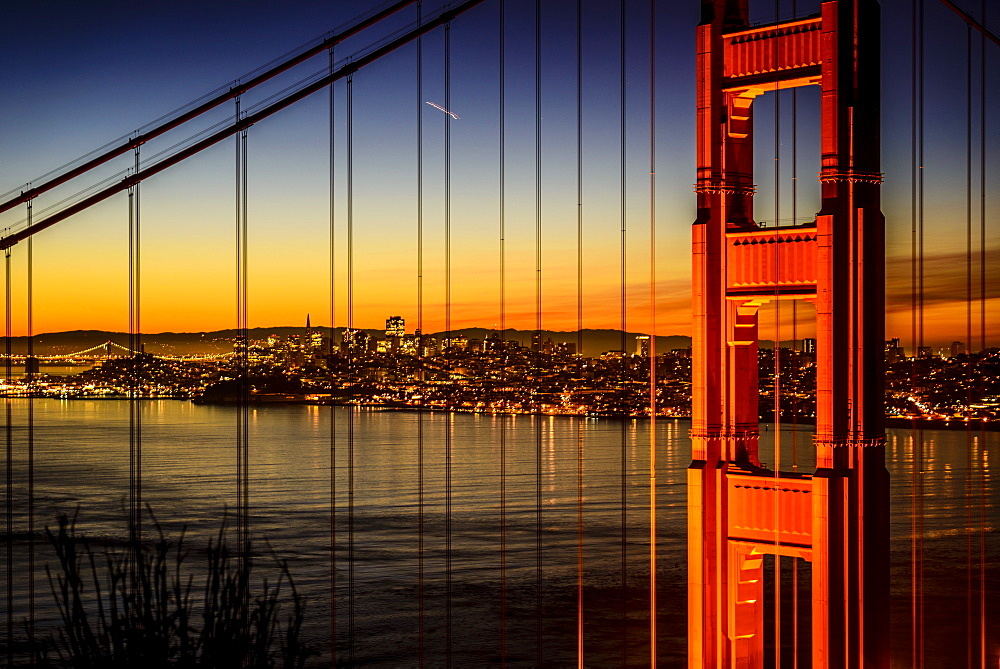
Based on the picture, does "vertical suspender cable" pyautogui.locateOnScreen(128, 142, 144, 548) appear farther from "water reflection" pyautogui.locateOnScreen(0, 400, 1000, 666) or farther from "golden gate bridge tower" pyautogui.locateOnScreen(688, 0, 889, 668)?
"golden gate bridge tower" pyautogui.locateOnScreen(688, 0, 889, 668)

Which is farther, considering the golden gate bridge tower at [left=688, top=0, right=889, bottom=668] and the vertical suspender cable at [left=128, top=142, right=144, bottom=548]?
the golden gate bridge tower at [left=688, top=0, right=889, bottom=668]

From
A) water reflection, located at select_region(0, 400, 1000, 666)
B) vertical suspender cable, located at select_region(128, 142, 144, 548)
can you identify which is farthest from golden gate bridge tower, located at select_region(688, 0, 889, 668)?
vertical suspender cable, located at select_region(128, 142, 144, 548)

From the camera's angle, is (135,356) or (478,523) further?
(478,523)

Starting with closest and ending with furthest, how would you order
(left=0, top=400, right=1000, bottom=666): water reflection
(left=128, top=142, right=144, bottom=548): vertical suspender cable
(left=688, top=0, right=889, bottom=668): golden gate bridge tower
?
(left=128, top=142, right=144, bottom=548): vertical suspender cable → (left=688, top=0, right=889, bottom=668): golden gate bridge tower → (left=0, top=400, right=1000, bottom=666): water reflection

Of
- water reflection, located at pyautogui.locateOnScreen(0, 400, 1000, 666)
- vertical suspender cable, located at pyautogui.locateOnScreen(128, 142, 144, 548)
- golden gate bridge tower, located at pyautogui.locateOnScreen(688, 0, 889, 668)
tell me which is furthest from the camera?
water reflection, located at pyautogui.locateOnScreen(0, 400, 1000, 666)

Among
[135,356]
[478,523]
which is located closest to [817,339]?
[135,356]

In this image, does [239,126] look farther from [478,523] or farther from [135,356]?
[478,523]

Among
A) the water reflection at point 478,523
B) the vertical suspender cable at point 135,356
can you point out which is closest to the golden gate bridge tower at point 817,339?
the water reflection at point 478,523

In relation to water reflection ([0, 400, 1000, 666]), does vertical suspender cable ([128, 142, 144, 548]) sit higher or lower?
higher
